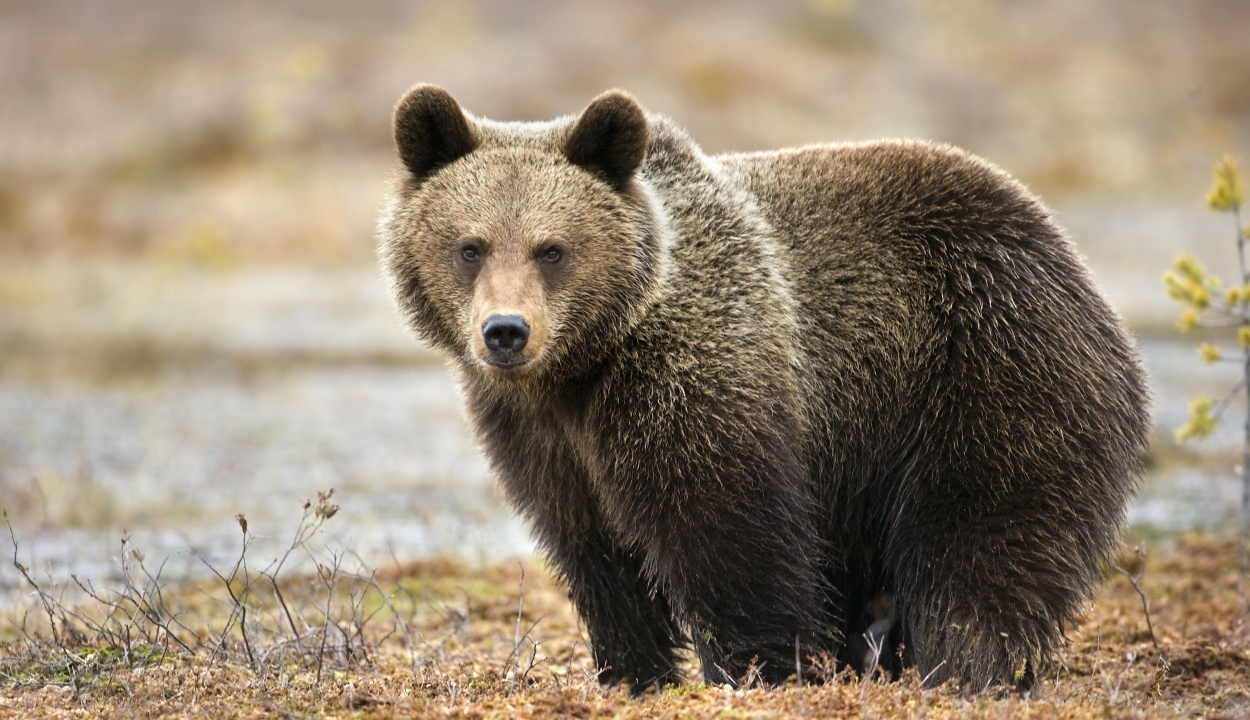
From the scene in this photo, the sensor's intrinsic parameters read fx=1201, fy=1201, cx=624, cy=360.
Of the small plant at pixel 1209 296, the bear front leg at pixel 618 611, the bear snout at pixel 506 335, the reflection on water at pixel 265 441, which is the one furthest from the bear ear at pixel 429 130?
the small plant at pixel 1209 296

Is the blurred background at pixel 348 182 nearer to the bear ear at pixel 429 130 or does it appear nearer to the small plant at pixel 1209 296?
the bear ear at pixel 429 130

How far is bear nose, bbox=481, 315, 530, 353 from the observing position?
17.8 feet

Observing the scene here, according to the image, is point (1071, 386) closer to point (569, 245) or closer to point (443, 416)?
point (569, 245)

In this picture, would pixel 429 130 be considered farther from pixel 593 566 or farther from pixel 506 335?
pixel 593 566

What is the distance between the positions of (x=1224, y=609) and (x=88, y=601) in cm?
815

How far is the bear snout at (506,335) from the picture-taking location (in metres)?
5.44

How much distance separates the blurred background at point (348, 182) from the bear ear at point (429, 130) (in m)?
2.71

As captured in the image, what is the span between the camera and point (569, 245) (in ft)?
19.3

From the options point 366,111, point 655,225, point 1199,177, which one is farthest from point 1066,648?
point 1199,177

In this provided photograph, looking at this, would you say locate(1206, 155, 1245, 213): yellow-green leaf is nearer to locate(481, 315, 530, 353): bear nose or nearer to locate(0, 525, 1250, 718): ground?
locate(0, 525, 1250, 718): ground

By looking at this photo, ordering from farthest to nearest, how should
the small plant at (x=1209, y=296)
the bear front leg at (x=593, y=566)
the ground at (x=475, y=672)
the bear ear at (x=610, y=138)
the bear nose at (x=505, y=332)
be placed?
the small plant at (x=1209, y=296), the bear front leg at (x=593, y=566), the bear ear at (x=610, y=138), the bear nose at (x=505, y=332), the ground at (x=475, y=672)

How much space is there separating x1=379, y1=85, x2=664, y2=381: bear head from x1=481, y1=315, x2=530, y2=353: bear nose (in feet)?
0.49

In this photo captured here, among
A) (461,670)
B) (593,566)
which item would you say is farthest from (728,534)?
(461,670)

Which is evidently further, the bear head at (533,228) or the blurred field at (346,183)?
the blurred field at (346,183)
